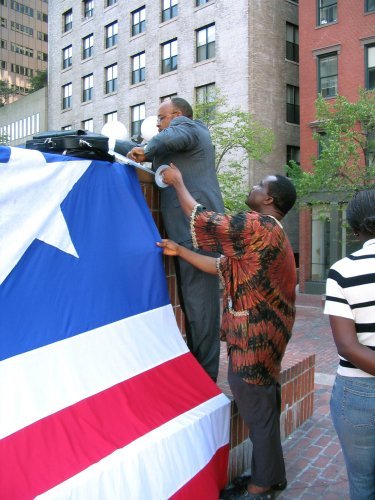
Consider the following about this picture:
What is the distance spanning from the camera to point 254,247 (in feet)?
8.72

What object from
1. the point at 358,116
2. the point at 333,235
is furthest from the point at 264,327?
the point at 333,235

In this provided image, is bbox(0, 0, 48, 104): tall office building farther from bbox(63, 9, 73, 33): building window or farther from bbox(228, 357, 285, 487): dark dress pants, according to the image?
bbox(228, 357, 285, 487): dark dress pants

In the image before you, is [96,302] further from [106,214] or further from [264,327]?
[264,327]

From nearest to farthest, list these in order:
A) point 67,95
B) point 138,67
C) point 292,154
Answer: point 292,154 → point 138,67 → point 67,95

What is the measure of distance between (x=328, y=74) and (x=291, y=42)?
4.54 m

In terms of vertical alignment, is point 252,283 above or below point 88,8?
below

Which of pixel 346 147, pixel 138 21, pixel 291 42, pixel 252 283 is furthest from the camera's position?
pixel 138 21

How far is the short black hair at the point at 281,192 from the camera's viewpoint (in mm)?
2893

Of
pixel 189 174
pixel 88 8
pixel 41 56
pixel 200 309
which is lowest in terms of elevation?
pixel 200 309

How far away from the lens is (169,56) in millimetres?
25359

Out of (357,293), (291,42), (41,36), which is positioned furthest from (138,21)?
(41,36)

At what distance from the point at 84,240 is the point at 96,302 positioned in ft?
1.06

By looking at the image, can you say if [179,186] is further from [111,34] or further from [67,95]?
[67,95]

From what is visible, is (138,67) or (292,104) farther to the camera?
(138,67)
